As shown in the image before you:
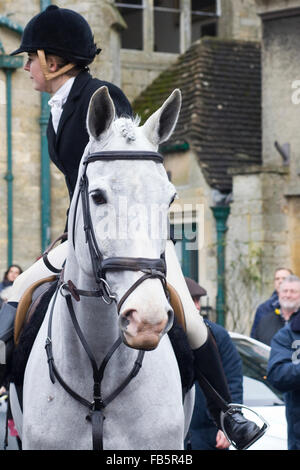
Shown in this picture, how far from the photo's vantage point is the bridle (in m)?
4.55

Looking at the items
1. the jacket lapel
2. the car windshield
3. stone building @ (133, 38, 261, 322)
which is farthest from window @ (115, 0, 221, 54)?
the jacket lapel

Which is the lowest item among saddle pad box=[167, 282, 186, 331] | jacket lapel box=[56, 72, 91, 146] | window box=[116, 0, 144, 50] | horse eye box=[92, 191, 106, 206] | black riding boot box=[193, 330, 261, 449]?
black riding boot box=[193, 330, 261, 449]

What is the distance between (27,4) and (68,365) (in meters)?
14.1

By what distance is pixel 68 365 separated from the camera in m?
5.25

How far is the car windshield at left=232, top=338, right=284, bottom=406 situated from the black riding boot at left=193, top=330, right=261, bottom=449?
3.59m

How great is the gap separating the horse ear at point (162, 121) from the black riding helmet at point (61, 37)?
106cm

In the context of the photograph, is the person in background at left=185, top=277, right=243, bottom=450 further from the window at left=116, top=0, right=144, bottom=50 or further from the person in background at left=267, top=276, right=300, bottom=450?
the window at left=116, top=0, right=144, bottom=50

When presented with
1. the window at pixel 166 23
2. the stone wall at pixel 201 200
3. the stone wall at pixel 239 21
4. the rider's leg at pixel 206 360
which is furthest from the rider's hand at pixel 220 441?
the stone wall at pixel 239 21

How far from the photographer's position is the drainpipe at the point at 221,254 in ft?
69.3

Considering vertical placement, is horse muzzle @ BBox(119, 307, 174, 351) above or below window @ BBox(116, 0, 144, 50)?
below

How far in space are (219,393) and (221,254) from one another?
15.1 m

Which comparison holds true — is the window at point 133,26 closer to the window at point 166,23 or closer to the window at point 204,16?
the window at point 166,23

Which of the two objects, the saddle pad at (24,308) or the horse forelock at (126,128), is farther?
the saddle pad at (24,308)

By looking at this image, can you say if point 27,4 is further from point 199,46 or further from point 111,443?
point 111,443
